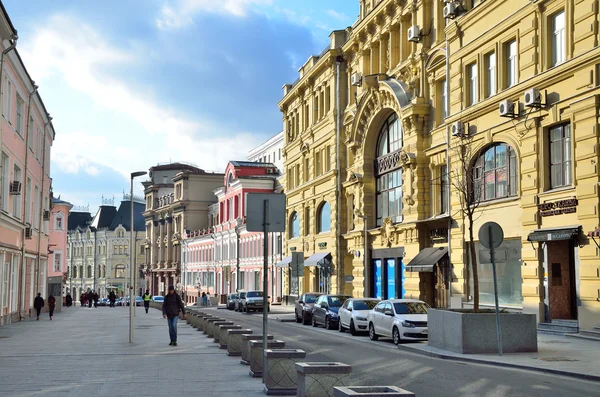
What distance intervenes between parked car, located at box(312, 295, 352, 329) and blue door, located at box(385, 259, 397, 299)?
7.58 metres

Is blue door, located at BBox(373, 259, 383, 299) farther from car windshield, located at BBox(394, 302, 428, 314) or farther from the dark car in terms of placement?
car windshield, located at BBox(394, 302, 428, 314)

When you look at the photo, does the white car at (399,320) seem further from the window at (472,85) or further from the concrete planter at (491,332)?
the window at (472,85)

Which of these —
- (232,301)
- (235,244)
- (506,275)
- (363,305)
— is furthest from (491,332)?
(235,244)

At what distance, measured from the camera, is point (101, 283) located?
134 m

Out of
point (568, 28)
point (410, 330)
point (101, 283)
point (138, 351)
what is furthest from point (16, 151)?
point (101, 283)

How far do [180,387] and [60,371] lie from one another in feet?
12.7

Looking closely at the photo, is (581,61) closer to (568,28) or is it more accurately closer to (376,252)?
(568,28)

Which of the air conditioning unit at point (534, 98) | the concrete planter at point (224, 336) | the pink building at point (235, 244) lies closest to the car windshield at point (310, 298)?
the air conditioning unit at point (534, 98)

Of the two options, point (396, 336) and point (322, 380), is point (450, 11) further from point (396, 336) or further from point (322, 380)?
point (322, 380)

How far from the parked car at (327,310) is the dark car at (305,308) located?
3.83 feet

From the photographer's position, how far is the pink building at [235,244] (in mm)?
72625

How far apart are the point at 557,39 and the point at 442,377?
15.6 metres

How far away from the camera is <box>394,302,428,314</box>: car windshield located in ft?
81.2

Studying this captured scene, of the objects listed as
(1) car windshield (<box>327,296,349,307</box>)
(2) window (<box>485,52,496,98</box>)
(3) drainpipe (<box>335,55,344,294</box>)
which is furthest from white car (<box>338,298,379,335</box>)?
(3) drainpipe (<box>335,55,344,294</box>)
